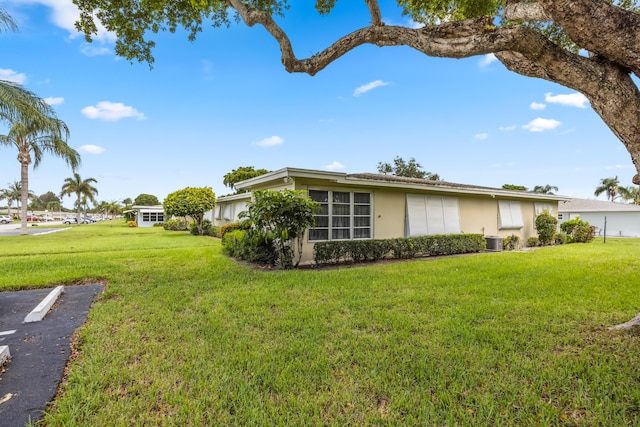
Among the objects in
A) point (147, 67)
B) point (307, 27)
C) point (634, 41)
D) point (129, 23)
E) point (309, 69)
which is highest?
point (307, 27)

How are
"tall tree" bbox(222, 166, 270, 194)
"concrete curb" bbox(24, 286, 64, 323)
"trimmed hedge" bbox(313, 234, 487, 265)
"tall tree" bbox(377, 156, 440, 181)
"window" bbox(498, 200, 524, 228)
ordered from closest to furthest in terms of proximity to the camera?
"concrete curb" bbox(24, 286, 64, 323) → "trimmed hedge" bbox(313, 234, 487, 265) → "window" bbox(498, 200, 524, 228) → "tall tree" bbox(222, 166, 270, 194) → "tall tree" bbox(377, 156, 440, 181)

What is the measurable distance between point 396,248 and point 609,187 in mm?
54589

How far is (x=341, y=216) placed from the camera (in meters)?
10.2

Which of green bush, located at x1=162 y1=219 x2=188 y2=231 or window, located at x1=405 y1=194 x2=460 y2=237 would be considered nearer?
window, located at x1=405 y1=194 x2=460 y2=237

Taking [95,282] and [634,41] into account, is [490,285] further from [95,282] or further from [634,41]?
[95,282]

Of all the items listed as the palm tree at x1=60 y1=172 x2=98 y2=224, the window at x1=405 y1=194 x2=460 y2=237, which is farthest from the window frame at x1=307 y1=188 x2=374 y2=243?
the palm tree at x1=60 y1=172 x2=98 y2=224

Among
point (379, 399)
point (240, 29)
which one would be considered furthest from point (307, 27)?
point (379, 399)

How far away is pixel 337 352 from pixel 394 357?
2.09 ft

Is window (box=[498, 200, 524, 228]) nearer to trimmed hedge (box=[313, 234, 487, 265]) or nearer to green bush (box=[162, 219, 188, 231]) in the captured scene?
trimmed hedge (box=[313, 234, 487, 265])

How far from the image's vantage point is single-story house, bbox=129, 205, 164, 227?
129 feet

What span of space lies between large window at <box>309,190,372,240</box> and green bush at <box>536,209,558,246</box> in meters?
10.9

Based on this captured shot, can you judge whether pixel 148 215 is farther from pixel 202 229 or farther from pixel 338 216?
pixel 338 216

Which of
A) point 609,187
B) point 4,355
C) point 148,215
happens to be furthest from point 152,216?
point 609,187

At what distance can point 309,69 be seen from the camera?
18.2 ft
